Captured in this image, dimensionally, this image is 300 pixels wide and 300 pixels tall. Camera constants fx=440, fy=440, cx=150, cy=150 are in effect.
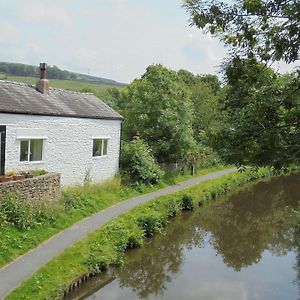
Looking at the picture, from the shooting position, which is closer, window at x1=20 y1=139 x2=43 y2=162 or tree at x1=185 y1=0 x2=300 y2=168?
tree at x1=185 y1=0 x2=300 y2=168

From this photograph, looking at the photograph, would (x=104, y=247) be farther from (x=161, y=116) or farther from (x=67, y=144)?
(x=161, y=116)

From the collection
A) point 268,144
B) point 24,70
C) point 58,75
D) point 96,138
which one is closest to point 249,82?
point 268,144

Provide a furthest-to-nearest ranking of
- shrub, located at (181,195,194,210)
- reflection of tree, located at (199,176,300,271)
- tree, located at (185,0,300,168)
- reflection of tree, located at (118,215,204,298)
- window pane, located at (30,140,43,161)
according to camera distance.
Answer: shrub, located at (181,195,194,210) → window pane, located at (30,140,43,161) → reflection of tree, located at (199,176,300,271) → reflection of tree, located at (118,215,204,298) → tree, located at (185,0,300,168)

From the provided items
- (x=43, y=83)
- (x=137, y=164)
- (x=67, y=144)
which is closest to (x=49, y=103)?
(x=43, y=83)

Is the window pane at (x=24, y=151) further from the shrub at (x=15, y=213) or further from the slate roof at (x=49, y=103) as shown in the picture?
the shrub at (x=15, y=213)

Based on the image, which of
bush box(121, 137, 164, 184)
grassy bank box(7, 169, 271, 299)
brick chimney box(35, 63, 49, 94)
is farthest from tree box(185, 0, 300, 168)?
bush box(121, 137, 164, 184)

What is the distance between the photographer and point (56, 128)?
22844 millimetres

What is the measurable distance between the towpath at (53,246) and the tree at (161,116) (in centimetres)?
682

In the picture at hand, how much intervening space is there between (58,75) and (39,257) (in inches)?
4107

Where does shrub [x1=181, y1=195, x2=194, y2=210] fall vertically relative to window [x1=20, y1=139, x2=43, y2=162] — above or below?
below

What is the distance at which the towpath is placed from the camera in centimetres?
1338

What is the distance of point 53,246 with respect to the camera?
54.2 feet

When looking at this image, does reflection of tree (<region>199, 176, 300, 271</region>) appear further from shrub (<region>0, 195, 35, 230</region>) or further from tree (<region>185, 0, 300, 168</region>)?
tree (<region>185, 0, 300, 168</region>)

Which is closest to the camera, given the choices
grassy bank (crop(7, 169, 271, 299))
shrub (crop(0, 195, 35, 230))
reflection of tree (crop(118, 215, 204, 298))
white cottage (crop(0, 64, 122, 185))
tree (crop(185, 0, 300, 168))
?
tree (crop(185, 0, 300, 168))
